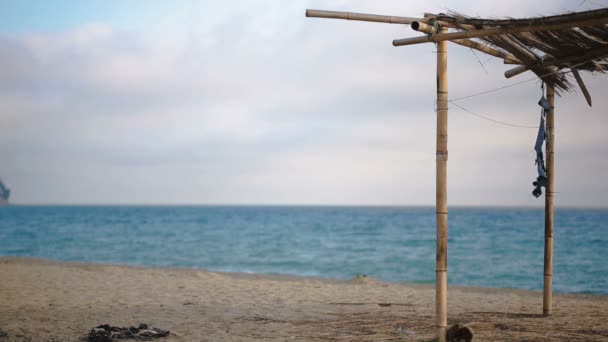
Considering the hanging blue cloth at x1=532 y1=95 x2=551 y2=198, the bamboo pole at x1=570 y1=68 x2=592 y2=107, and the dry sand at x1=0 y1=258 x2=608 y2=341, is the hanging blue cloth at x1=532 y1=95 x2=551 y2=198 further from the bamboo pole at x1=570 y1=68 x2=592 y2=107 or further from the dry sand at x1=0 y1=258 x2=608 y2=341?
the dry sand at x1=0 y1=258 x2=608 y2=341

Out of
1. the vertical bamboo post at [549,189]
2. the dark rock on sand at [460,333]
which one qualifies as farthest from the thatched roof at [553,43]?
the dark rock on sand at [460,333]

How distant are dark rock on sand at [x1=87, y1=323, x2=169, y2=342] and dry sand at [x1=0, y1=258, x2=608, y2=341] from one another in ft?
0.56

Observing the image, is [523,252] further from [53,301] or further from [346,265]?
[53,301]

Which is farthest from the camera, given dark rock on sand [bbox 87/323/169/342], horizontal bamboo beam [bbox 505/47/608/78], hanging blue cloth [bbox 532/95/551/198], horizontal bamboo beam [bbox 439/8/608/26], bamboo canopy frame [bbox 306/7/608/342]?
hanging blue cloth [bbox 532/95/551/198]

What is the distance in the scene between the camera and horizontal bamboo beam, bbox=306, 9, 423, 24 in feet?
15.6

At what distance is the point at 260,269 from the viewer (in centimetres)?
2006

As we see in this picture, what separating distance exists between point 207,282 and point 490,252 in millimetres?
18581

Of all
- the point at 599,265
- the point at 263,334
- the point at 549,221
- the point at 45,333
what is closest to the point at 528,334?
the point at 549,221

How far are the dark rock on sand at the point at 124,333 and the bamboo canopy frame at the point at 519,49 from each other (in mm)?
2868

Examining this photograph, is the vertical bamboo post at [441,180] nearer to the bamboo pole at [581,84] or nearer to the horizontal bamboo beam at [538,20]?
the horizontal bamboo beam at [538,20]

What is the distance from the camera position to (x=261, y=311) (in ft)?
24.7

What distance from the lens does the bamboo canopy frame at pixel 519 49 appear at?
4699 mm

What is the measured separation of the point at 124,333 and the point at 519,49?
16.6 feet

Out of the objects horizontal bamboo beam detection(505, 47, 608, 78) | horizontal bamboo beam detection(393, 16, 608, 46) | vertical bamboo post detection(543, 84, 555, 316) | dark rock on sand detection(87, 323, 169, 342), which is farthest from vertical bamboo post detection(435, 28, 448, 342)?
dark rock on sand detection(87, 323, 169, 342)
